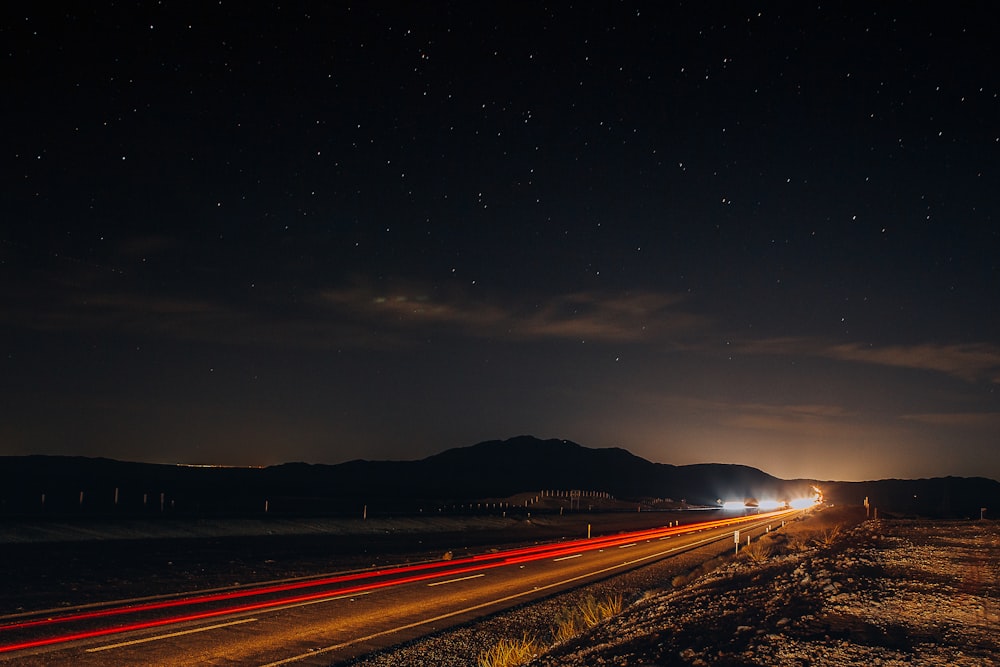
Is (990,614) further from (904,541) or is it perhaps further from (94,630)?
(904,541)

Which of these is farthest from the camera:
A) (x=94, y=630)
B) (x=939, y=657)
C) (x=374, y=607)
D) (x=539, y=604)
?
(x=539, y=604)

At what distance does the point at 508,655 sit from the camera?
38.1 feet

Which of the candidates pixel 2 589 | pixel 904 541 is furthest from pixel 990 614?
pixel 904 541

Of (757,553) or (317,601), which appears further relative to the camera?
(757,553)

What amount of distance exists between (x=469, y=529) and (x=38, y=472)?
138139mm

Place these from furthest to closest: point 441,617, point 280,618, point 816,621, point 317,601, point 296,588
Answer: point 296,588
point 317,601
point 441,617
point 280,618
point 816,621

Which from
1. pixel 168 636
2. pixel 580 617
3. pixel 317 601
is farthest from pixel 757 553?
pixel 168 636

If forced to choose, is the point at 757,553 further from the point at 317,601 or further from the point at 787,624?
the point at 787,624

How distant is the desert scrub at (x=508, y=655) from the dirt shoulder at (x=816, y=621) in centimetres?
28

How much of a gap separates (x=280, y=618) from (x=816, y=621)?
366 inches

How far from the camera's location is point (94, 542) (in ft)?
110

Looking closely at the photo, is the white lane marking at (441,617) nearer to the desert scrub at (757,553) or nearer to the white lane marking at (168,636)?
the white lane marking at (168,636)

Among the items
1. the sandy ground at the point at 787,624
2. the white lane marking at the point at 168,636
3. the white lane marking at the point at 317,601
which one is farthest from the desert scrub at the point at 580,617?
the white lane marking at the point at 168,636

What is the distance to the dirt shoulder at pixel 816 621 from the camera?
1015cm
